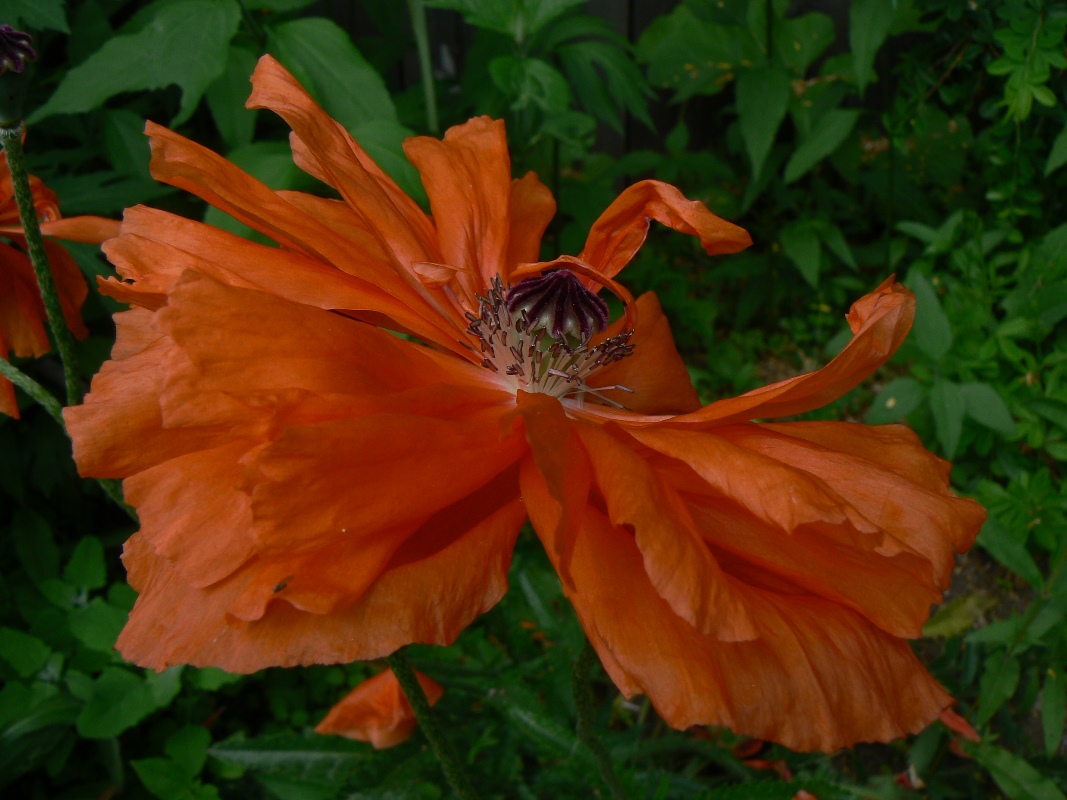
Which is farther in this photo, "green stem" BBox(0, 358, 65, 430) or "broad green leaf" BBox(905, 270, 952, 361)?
"broad green leaf" BBox(905, 270, 952, 361)

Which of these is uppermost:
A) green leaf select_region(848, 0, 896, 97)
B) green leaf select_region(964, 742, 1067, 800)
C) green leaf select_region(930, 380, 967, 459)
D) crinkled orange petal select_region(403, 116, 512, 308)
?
crinkled orange petal select_region(403, 116, 512, 308)

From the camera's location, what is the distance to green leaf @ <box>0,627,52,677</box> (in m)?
1.57

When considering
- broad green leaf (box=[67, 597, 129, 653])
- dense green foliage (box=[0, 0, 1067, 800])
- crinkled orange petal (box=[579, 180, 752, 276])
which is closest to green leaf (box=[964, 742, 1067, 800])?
dense green foliage (box=[0, 0, 1067, 800])

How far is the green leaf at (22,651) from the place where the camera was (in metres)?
1.57

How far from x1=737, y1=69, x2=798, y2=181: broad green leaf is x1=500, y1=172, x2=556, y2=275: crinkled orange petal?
149cm

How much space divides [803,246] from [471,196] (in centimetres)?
217

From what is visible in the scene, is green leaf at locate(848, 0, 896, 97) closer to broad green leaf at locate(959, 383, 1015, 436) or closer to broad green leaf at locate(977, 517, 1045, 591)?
broad green leaf at locate(959, 383, 1015, 436)

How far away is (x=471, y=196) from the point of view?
100 cm

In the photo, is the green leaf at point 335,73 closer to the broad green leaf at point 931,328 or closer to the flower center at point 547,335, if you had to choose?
the flower center at point 547,335

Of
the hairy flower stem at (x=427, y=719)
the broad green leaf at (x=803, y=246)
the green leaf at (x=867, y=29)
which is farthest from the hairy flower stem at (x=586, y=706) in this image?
the broad green leaf at (x=803, y=246)

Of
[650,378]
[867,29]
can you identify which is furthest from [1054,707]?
[867,29]

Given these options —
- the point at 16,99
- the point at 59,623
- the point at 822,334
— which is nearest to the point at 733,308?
the point at 822,334

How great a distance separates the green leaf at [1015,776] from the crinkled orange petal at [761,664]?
705 mm

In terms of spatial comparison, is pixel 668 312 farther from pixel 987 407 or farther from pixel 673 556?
pixel 673 556
